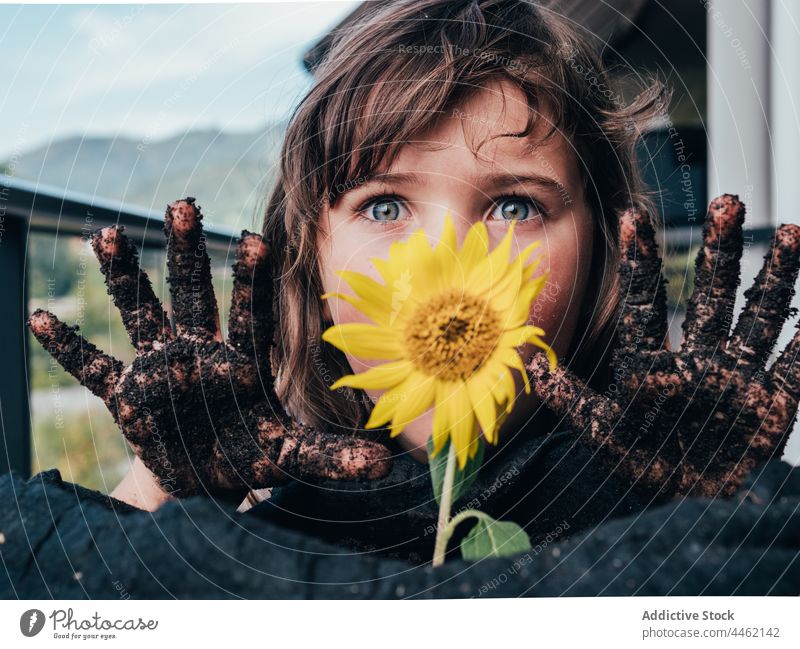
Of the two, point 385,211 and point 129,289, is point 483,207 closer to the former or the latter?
point 385,211

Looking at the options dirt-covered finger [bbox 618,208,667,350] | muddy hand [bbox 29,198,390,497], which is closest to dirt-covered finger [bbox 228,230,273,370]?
muddy hand [bbox 29,198,390,497]

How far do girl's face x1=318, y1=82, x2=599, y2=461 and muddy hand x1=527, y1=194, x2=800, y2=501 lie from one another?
6cm

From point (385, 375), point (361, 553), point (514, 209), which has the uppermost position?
point (514, 209)

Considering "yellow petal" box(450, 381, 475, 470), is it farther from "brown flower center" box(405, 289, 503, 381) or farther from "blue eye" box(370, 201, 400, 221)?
"blue eye" box(370, 201, 400, 221)

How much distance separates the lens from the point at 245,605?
1.37 ft

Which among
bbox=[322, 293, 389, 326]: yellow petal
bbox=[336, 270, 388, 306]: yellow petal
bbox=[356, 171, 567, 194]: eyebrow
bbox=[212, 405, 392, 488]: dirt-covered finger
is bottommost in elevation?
bbox=[212, 405, 392, 488]: dirt-covered finger

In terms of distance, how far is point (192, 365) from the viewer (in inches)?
16.1

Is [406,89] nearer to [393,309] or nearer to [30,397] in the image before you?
[393,309]

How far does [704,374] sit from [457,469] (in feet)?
0.51

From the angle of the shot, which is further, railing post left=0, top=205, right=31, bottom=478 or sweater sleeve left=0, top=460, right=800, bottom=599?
railing post left=0, top=205, right=31, bottom=478

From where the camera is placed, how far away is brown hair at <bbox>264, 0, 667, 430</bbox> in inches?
17.3

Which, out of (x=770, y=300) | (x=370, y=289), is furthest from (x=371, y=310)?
(x=770, y=300)

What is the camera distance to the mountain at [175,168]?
481mm

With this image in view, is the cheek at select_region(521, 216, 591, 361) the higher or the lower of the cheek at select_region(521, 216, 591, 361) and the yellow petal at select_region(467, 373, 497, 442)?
the higher
